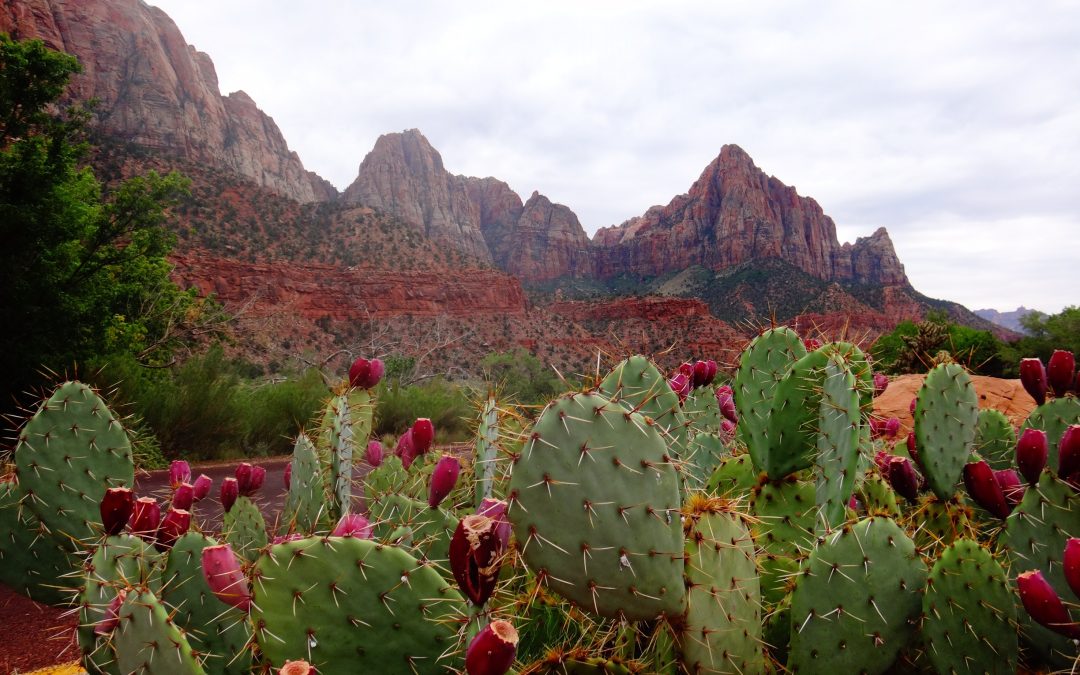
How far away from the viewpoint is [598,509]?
1273mm

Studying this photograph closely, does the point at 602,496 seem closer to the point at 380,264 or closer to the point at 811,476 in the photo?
the point at 811,476

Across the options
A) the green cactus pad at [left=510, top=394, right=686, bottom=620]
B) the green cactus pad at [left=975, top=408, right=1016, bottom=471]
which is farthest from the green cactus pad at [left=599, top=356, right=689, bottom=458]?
the green cactus pad at [left=975, top=408, right=1016, bottom=471]

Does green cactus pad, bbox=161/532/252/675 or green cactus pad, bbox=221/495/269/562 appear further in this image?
green cactus pad, bbox=221/495/269/562

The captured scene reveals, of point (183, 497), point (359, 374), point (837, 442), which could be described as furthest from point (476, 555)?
point (359, 374)

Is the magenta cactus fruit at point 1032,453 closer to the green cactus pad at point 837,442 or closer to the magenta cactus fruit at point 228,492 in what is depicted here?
the green cactus pad at point 837,442

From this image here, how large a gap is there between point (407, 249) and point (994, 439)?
44664 mm

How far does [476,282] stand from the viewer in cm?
4728

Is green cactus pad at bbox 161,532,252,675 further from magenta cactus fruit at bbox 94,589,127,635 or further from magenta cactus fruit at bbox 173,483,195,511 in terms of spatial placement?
magenta cactus fruit at bbox 94,589,127,635

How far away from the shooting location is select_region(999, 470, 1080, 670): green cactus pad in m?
1.87

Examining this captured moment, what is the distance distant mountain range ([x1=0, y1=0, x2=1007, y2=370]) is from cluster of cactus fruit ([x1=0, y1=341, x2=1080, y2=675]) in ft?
2.19

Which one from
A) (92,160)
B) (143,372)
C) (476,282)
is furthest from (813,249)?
(143,372)

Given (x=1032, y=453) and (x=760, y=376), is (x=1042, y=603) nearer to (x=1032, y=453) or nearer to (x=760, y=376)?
(x=1032, y=453)

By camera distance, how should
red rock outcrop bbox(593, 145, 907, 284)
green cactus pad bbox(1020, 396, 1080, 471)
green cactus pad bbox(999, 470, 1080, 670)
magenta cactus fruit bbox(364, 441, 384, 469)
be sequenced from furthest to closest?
red rock outcrop bbox(593, 145, 907, 284) → magenta cactus fruit bbox(364, 441, 384, 469) → green cactus pad bbox(1020, 396, 1080, 471) → green cactus pad bbox(999, 470, 1080, 670)

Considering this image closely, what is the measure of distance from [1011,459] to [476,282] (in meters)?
44.7
